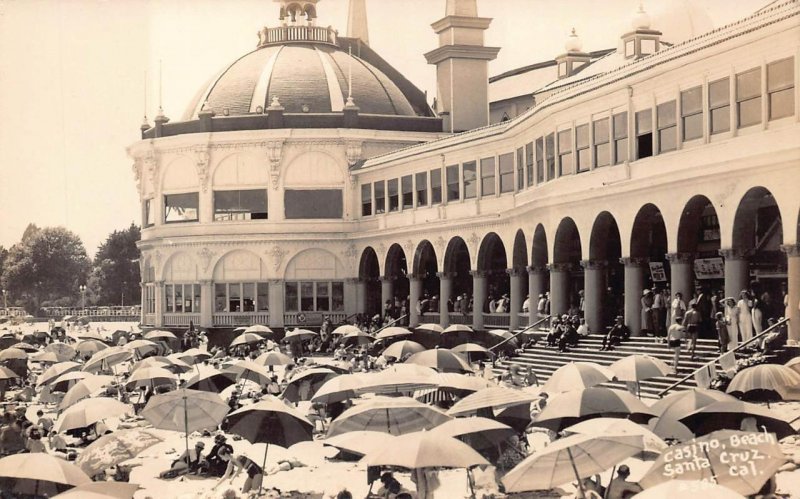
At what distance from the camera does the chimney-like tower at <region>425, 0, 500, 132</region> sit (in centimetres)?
6062

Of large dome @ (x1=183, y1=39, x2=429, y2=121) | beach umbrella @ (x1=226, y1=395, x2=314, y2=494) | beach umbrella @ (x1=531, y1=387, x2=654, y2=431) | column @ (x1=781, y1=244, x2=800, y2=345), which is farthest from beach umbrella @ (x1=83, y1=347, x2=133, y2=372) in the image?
large dome @ (x1=183, y1=39, x2=429, y2=121)

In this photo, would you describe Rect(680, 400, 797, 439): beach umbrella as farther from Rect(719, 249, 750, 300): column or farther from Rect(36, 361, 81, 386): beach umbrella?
Rect(36, 361, 81, 386): beach umbrella

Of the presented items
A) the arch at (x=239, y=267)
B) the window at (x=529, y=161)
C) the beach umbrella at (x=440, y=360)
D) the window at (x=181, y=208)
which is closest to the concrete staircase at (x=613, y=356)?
the beach umbrella at (x=440, y=360)

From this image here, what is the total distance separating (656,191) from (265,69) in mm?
34997

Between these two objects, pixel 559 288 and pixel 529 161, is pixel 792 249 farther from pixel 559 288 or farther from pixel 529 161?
pixel 529 161

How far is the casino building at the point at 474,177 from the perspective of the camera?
96.3 ft

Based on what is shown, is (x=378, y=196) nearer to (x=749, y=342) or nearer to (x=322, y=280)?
(x=322, y=280)

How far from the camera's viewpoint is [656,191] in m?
32.7

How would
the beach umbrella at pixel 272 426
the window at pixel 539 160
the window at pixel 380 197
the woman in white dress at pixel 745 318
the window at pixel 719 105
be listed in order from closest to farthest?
the beach umbrella at pixel 272 426 → the woman in white dress at pixel 745 318 → the window at pixel 719 105 → the window at pixel 539 160 → the window at pixel 380 197

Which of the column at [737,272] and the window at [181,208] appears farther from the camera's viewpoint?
the window at [181,208]

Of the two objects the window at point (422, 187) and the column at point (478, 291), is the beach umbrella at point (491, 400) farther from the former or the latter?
the window at point (422, 187)

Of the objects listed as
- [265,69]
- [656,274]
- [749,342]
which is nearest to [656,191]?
[656,274]

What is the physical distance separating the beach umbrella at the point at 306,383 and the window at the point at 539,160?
15.1m

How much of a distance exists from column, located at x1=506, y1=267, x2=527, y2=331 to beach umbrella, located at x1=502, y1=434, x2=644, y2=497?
2771 cm
